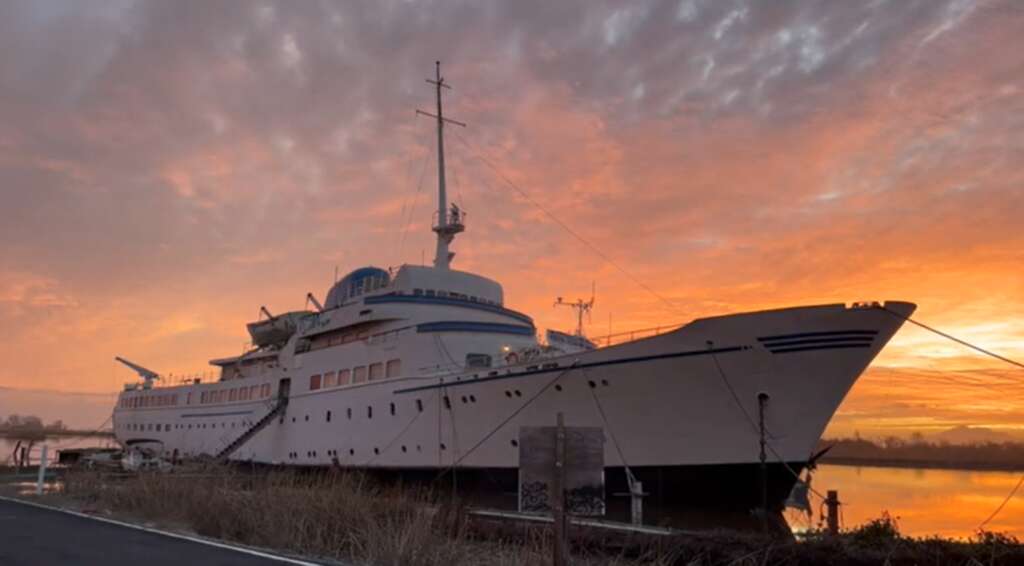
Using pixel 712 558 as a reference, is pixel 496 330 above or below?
above

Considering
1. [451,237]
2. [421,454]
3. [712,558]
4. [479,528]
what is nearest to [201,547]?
[479,528]

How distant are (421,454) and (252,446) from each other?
54.2 feet

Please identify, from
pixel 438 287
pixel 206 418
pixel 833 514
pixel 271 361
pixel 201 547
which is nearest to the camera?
pixel 201 547

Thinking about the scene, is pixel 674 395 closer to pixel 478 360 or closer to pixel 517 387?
pixel 517 387

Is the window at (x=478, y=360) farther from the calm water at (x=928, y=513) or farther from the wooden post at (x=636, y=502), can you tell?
the calm water at (x=928, y=513)

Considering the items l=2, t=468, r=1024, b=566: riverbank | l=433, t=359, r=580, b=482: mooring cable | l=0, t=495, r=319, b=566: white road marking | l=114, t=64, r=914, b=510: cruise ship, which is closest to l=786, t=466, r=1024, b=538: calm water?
l=114, t=64, r=914, b=510: cruise ship

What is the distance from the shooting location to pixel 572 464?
7031 millimetres

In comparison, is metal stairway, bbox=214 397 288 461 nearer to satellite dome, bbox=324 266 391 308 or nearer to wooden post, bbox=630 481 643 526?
satellite dome, bbox=324 266 391 308

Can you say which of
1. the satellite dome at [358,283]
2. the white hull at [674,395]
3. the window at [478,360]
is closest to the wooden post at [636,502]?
the white hull at [674,395]

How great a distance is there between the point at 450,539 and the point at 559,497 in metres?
4.40

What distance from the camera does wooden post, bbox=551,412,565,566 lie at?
6.89m

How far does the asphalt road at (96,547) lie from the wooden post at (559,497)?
3.99m

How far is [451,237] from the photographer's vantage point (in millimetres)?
35656

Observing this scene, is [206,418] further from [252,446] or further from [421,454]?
[421,454]
